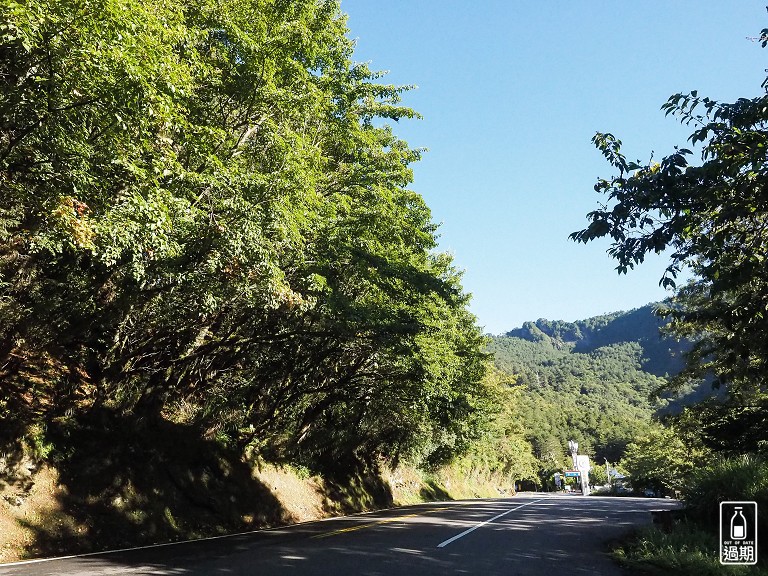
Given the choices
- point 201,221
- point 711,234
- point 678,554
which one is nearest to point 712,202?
point 711,234

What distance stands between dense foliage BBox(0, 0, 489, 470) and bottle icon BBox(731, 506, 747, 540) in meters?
8.38

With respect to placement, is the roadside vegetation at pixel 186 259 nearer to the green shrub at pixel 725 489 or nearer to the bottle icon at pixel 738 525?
the green shrub at pixel 725 489

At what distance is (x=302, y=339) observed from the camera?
16359 millimetres

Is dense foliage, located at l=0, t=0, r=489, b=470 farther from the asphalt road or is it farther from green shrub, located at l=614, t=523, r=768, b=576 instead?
green shrub, located at l=614, t=523, r=768, b=576

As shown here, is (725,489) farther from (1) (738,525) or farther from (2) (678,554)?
(2) (678,554)

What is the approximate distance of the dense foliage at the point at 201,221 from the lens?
279 inches

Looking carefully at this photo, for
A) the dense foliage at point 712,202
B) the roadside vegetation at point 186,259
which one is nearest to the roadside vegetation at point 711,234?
the dense foliage at point 712,202

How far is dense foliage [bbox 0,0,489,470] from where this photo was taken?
23.3 ft

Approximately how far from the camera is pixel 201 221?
896cm

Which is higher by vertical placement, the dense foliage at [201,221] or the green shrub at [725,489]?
the dense foliage at [201,221]

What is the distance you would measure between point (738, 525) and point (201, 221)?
11.3m

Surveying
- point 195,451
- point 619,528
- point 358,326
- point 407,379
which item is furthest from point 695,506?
point 195,451

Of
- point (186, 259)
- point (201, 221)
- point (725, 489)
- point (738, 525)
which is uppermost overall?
point (201, 221)

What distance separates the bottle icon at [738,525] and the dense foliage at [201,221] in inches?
330
